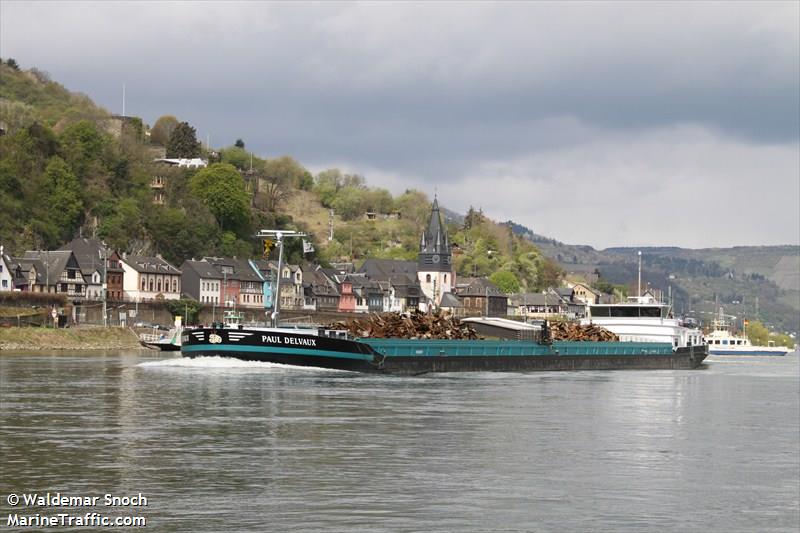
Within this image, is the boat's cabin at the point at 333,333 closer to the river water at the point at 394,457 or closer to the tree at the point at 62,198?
the river water at the point at 394,457

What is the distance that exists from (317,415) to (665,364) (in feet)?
230

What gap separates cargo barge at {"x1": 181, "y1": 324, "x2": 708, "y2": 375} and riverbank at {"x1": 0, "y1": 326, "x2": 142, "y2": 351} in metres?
32.6

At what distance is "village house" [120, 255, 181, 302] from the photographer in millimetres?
157625

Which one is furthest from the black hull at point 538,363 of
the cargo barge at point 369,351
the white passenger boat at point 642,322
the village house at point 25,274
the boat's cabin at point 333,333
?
the village house at point 25,274

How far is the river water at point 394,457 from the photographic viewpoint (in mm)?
26859

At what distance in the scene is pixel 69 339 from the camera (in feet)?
383

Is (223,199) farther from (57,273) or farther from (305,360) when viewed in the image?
(305,360)

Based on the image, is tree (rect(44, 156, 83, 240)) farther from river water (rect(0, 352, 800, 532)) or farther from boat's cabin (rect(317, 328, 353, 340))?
river water (rect(0, 352, 800, 532))

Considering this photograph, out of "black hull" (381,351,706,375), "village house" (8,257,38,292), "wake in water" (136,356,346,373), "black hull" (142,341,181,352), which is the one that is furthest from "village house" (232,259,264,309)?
"wake in water" (136,356,346,373)

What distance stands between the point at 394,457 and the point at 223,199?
16329 centimetres

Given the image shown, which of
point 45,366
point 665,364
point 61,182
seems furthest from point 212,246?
point 45,366

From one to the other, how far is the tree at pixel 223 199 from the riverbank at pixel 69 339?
218 feet

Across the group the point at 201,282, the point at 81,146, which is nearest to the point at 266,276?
the point at 201,282

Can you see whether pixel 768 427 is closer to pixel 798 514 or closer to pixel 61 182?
pixel 798 514
